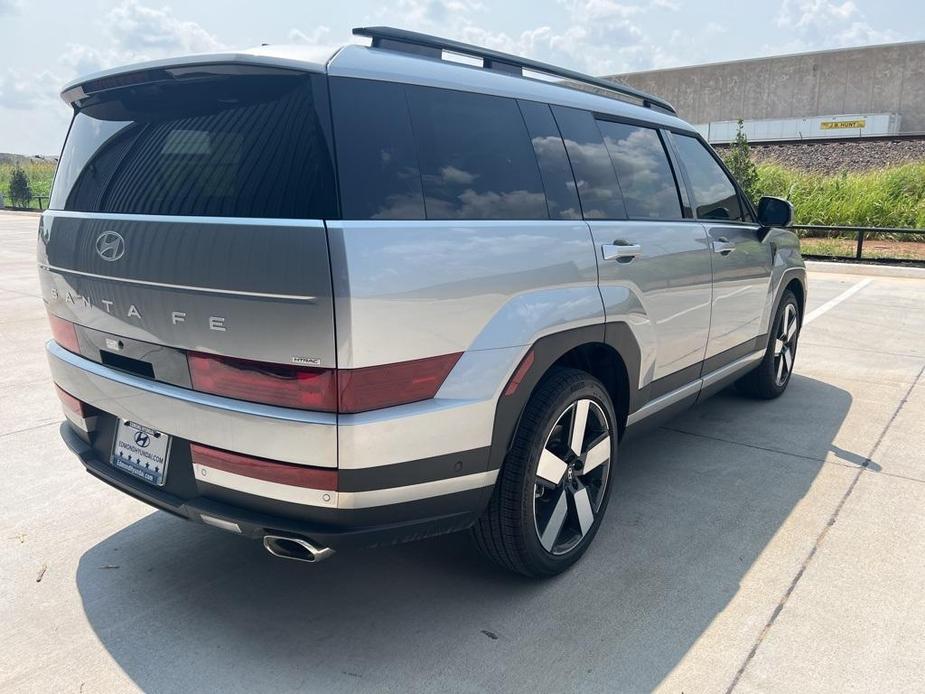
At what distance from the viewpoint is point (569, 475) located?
297 cm

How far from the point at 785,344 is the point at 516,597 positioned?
3449 millimetres

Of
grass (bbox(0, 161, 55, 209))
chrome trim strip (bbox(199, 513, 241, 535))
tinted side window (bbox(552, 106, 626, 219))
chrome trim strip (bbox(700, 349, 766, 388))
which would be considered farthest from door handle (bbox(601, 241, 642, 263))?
grass (bbox(0, 161, 55, 209))

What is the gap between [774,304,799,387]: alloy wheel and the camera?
17.3 ft

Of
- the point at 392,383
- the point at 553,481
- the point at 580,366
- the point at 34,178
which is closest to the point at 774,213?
the point at 580,366

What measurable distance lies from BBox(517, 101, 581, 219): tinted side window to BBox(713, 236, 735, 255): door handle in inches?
A: 52.9

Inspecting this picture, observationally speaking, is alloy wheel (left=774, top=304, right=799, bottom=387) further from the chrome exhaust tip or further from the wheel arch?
the chrome exhaust tip

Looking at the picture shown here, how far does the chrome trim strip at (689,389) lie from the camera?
3480mm

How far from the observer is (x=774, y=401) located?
5.41 metres

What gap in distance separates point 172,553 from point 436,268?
1.82 metres

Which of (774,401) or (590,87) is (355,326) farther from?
(774,401)

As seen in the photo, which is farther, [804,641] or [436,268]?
[804,641]

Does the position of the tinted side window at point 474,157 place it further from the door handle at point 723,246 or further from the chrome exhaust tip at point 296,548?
the door handle at point 723,246

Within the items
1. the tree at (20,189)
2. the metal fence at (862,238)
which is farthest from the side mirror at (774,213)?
the tree at (20,189)

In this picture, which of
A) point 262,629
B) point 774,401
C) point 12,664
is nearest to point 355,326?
point 262,629
